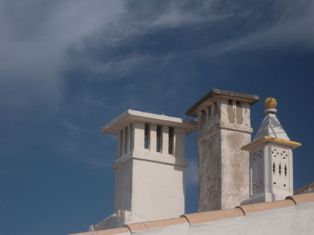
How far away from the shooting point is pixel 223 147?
2092 centimetres

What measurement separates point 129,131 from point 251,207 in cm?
1409

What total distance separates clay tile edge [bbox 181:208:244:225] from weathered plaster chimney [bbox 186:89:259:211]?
38.8 ft

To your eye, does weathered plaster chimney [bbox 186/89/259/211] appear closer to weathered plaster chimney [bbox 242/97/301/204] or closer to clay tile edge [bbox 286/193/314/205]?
weathered plaster chimney [bbox 242/97/301/204]

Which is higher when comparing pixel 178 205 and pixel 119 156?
pixel 119 156

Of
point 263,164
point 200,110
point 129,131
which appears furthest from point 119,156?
point 263,164

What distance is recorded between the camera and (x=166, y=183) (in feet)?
74.2

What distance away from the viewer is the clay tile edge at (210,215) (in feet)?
27.3

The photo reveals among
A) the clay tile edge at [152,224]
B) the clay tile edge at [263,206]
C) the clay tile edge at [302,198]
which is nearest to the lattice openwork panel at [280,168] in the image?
the clay tile edge at [302,198]

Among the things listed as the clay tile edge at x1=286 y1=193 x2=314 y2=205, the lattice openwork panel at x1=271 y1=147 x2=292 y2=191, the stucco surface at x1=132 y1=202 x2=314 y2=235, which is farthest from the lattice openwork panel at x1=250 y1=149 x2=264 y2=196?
the stucco surface at x1=132 y1=202 x2=314 y2=235

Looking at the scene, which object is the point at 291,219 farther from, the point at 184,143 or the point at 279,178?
the point at 184,143

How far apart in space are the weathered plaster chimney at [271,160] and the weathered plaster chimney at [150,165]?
25.1 ft

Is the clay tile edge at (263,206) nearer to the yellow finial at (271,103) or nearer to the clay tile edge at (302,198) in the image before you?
the clay tile edge at (302,198)

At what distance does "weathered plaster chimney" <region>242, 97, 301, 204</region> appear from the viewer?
13562 millimetres

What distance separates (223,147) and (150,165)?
2373 millimetres
